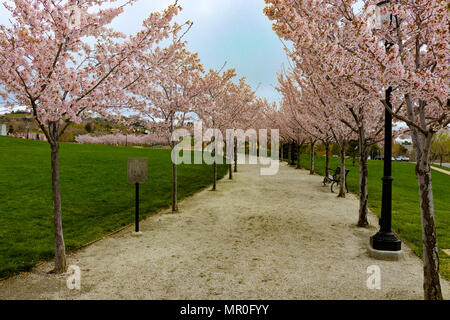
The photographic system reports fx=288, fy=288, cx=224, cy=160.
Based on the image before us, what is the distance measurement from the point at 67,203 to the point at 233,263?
28.5ft

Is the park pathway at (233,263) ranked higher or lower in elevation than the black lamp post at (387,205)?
lower

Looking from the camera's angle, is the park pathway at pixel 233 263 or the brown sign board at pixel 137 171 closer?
the park pathway at pixel 233 263

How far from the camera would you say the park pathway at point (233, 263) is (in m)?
4.97

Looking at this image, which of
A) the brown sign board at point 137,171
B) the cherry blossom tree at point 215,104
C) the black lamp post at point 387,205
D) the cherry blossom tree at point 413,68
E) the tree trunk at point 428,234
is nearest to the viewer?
the cherry blossom tree at point 413,68

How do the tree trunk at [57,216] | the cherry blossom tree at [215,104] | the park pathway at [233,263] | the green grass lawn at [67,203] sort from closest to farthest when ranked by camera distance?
1. the park pathway at [233,263]
2. the tree trunk at [57,216]
3. the green grass lawn at [67,203]
4. the cherry blossom tree at [215,104]

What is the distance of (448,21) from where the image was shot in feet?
12.1

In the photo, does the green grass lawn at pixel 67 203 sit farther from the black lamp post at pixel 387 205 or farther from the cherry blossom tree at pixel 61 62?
the black lamp post at pixel 387 205

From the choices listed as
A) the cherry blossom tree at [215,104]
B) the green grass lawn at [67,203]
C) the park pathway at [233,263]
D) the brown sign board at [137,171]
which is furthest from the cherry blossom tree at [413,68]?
the cherry blossom tree at [215,104]

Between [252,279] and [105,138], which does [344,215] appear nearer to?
[252,279]

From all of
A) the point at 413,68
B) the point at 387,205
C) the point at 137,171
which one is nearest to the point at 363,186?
the point at 387,205

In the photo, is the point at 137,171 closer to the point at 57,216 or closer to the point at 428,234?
the point at 57,216

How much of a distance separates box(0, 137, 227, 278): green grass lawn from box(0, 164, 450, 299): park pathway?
2.98ft

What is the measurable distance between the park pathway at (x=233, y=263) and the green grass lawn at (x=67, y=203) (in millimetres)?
909
